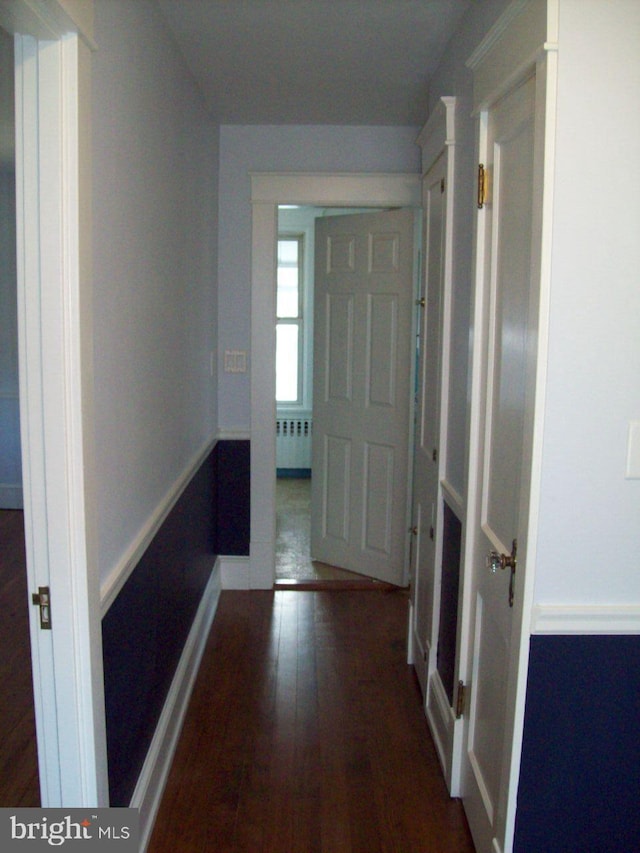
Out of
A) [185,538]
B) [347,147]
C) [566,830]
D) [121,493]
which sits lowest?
[566,830]

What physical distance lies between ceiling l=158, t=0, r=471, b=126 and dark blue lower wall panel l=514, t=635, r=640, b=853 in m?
1.94

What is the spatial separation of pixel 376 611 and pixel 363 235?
2045 mm

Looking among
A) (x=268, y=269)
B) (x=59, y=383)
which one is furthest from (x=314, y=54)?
(x=59, y=383)

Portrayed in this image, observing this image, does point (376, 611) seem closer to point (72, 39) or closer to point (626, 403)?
point (626, 403)

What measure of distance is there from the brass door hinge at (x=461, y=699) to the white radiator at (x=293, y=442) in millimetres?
4839

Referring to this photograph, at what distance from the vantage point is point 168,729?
8.64ft

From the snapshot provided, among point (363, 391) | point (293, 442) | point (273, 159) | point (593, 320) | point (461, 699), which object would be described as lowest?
point (461, 699)

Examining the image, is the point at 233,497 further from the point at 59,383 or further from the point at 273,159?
the point at 59,383

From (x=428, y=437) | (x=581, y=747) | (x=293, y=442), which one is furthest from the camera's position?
(x=293, y=442)

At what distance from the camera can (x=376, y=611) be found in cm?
405

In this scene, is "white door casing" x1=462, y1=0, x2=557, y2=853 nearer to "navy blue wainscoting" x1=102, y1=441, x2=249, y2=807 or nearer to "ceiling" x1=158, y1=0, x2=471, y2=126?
"ceiling" x1=158, y1=0, x2=471, y2=126

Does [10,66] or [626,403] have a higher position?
[10,66]

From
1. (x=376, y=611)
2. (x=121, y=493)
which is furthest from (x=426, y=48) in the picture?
(x=376, y=611)

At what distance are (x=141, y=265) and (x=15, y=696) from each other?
5.80 ft
